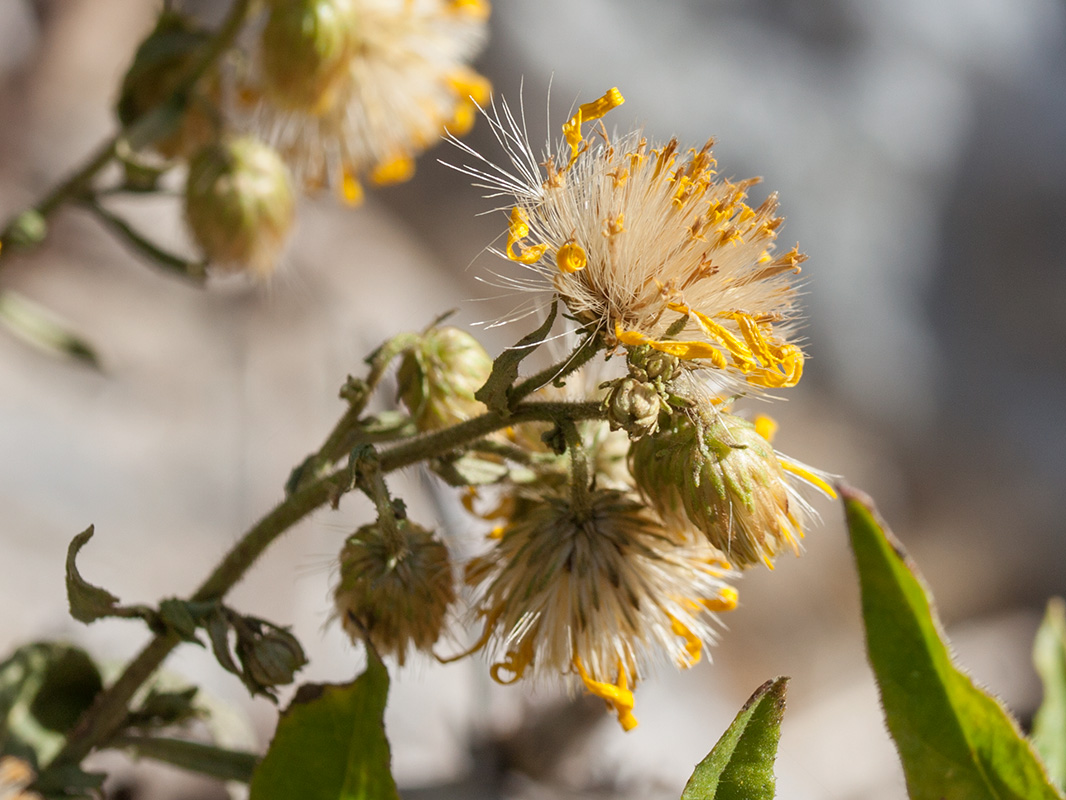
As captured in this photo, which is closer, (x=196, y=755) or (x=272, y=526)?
(x=272, y=526)

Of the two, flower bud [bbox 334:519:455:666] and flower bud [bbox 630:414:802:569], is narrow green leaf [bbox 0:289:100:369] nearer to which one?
flower bud [bbox 334:519:455:666]

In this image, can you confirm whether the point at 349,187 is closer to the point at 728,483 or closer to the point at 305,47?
the point at 305,47

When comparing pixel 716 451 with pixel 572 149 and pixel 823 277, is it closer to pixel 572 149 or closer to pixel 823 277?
pixel 572 149

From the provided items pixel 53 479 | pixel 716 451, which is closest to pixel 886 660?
pixel 716 451

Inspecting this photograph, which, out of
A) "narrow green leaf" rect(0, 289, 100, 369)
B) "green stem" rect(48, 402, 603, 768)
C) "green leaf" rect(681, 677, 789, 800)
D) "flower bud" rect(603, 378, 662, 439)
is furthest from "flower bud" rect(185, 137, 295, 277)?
"green leaf" rect(681, 677, 789, 800)

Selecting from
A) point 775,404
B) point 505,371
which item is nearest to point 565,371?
point 505,371
